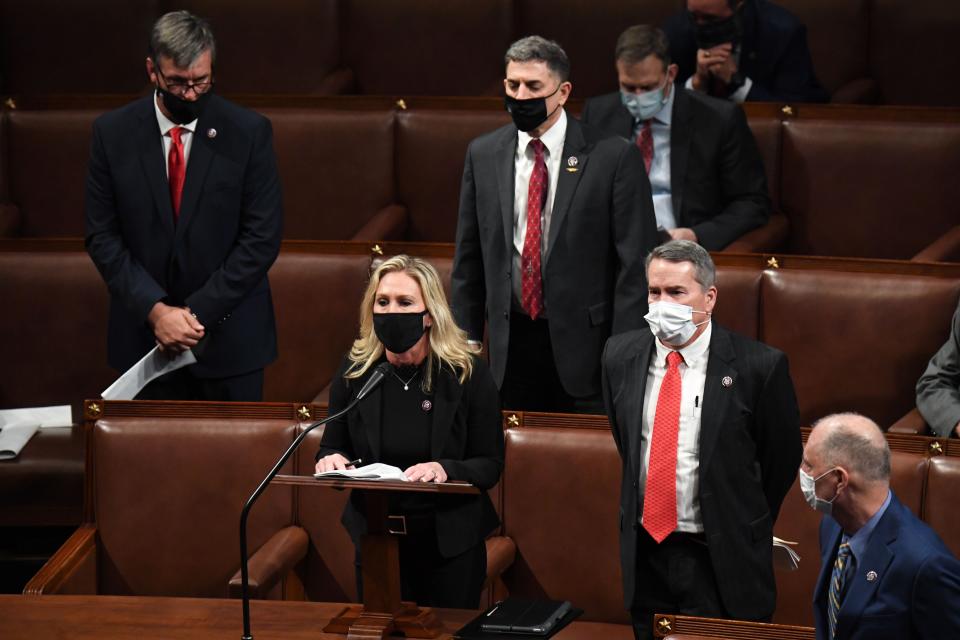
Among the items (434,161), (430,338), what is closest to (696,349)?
(430,338)

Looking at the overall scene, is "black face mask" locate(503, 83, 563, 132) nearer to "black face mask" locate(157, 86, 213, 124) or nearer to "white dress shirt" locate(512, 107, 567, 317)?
"white dress shirt" locate(512, 107, 567, 317)

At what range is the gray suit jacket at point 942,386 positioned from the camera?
2.44m

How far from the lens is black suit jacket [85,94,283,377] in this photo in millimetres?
2449

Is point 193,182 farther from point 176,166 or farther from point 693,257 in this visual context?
point 693,257

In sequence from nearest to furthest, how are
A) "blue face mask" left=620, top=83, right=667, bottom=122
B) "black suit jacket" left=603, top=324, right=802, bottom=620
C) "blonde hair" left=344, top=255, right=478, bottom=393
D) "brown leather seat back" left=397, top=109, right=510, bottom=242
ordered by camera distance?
"black suit jacket" left=603, top=324, right=802, bottom=620 → "blonde hair" left=344, top=255, right=478, bottom=393 → "blue face mask" left=620, top=83, right=667, bottom=122 → "brown leather seat back" left=397, top=109, right=510, bottom=242

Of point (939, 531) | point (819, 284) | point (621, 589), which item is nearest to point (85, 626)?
point (621, 589)

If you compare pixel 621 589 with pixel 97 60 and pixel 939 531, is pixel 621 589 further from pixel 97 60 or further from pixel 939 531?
pixel 97 60

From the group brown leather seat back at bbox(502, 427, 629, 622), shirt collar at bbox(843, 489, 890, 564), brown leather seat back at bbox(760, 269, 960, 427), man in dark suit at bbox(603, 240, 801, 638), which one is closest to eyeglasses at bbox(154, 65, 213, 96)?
brown leather seat back at bbox(502, 427, 629, 622)

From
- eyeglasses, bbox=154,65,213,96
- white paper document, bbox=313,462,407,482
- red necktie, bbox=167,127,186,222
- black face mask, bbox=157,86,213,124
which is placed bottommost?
white paper document, bbox=313,462,407,482

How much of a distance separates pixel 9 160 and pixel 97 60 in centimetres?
53

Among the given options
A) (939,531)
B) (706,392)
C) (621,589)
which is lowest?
(621,589)

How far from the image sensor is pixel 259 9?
11.9ft

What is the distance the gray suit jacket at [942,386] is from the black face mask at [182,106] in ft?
4.29

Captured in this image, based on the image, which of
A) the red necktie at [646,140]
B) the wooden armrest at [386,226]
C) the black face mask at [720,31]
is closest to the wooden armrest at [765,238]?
the red necktie at [646,140]
